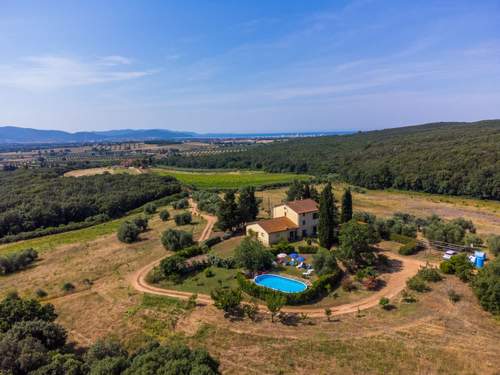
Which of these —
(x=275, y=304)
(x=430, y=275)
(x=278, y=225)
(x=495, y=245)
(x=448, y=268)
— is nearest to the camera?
(x=275, y=304)

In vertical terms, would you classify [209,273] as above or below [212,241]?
below

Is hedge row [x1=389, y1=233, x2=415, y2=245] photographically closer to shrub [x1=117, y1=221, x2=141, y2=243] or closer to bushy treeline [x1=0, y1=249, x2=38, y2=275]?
shrub [x1=117, y1=221, x2=141, y2=243]

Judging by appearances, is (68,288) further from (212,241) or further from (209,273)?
(212,241)

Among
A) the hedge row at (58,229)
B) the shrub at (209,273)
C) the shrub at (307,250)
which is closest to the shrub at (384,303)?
the shrub at (307,250)

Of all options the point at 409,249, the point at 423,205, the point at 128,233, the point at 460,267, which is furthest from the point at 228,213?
the point at 423,205

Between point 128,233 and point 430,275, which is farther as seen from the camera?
point 128,233

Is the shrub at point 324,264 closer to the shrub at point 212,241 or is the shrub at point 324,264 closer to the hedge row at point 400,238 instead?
the hedge row at point 400,238

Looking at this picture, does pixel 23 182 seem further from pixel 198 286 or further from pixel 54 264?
pixel 198 286
